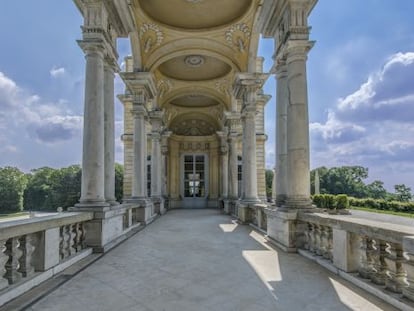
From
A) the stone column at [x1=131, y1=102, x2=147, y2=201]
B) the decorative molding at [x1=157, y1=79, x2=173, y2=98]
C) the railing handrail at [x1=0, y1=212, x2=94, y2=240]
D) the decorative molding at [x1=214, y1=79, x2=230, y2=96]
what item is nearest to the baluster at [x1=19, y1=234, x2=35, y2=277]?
the railing handrail at [x1=0, y1=212, x2=94, y2=240]

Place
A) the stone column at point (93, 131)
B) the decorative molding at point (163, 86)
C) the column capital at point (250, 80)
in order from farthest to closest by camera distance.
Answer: the decorative molding at point (163, 86) < the column capital at point (250, 80) < the stone column at point (93, 131)

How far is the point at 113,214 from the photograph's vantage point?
645 centimetres

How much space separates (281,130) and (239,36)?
5623mm

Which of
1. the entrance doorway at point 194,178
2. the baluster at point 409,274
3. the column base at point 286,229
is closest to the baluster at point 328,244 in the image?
the column base at point 286,229

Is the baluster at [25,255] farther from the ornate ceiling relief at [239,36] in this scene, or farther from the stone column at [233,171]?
the stone column at [233,171]

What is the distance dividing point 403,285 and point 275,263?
2.05 m

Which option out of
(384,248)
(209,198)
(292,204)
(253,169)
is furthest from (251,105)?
(209,198)

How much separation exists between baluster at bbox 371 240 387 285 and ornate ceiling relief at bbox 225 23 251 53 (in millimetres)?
9350

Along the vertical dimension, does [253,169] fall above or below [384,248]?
above

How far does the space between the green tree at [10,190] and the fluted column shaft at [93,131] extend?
39.6 metres

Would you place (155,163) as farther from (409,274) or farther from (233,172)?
(409,274)

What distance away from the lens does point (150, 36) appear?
37.2ft

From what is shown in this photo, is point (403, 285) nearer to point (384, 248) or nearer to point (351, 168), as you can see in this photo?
point (384, 248)

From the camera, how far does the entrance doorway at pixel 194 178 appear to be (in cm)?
2149
